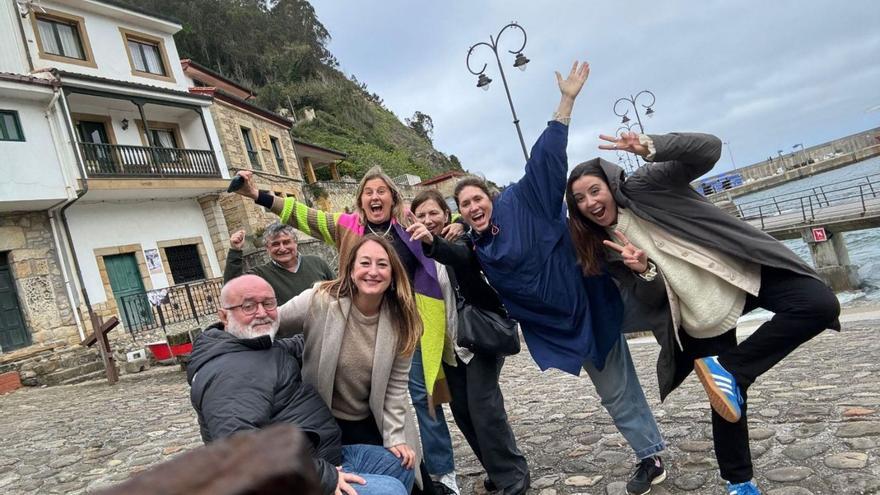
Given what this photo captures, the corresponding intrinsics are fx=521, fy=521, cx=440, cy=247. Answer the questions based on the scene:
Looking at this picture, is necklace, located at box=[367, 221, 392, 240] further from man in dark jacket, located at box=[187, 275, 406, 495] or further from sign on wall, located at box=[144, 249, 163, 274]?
sign on wall, located at box=[144, 249, 163, 274]

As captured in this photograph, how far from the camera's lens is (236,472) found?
44cm

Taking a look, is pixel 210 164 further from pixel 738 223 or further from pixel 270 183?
pixel 738 223

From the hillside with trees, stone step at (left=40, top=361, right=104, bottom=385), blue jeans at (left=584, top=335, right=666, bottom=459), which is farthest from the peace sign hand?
the hillside with trees

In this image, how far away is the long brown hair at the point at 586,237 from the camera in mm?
2812

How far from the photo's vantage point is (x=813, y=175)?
62.7m

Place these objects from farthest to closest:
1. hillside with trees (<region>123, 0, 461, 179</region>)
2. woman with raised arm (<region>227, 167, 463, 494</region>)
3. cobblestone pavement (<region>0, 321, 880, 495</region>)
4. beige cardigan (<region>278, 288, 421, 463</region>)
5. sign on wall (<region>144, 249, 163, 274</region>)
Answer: hillside with trees (<region>123, 0, 461, 179</region>)
sign on wall (<region>144, 249, 163, 274</region>)
woman with raised arm (<region>227, 167, 463, 494</region>)
cobblestone pavement (<region>0, 321, 880, 495</region>)
beige cardigan (<region>278, 288, 421, 463</region>)

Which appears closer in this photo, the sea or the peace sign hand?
the peace sign hand

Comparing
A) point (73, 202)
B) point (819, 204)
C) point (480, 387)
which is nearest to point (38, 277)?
point (73, 202)

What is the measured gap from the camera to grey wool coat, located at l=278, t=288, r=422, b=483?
266 centimetres

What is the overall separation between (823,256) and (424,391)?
20263 mm

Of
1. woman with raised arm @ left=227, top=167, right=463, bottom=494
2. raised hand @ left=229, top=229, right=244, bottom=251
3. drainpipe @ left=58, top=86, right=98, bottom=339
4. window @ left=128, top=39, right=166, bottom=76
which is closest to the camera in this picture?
woman with raised arm @ left=227, top=167, right=463, bottom=494

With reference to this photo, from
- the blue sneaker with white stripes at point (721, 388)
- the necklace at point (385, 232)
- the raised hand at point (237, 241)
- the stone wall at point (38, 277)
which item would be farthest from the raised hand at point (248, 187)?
the stone wall at point (38, 277)

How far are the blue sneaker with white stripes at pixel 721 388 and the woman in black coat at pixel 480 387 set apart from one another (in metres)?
1.16

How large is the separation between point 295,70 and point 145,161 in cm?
2870
